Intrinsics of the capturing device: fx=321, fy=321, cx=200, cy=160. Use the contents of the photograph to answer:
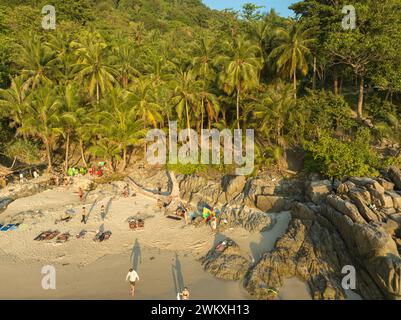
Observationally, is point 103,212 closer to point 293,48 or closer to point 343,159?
point 343,159

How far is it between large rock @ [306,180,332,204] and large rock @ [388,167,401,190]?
3.87 metres

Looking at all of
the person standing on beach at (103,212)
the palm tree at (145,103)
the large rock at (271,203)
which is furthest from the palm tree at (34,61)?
the large rock at (271,203)

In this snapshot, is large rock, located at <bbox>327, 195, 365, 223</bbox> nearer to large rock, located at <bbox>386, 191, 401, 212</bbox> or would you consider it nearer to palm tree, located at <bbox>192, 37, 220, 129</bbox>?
large rock, located at <bbox>386, 191, 401, 212</bbox>

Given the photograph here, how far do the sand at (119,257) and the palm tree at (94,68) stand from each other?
15518 millimetres

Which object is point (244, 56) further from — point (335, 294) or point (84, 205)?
point (335, 294)

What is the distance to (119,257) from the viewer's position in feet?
56.3

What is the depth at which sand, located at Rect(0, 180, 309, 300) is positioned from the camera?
1439cm

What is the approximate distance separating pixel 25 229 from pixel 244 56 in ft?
72.0

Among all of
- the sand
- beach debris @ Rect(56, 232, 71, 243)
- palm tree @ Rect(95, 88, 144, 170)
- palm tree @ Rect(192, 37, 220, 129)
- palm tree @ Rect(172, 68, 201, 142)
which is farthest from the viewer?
palm tree @ Rect(192, 37, 220, 129)

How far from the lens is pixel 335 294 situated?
44.5 feet

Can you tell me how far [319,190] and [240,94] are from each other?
14441 mm

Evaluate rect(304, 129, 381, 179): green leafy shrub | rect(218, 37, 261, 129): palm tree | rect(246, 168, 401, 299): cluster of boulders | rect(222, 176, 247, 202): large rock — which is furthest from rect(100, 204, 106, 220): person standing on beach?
rect(304, 129, 381, 179): green leafy shrub
